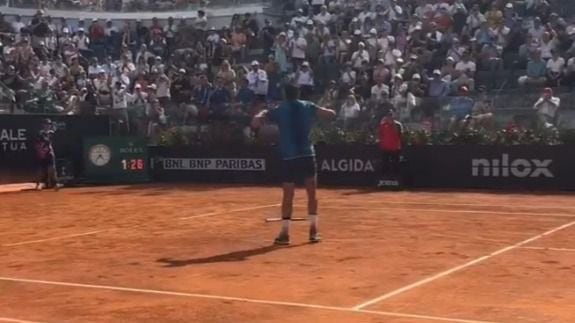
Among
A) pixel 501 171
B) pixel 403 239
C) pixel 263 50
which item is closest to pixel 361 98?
pixel 501 171

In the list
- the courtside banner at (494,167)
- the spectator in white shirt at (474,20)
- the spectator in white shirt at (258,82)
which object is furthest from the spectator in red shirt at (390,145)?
the spectator in white shirt at (474,20)

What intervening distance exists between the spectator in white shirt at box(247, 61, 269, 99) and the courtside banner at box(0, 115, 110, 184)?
15.6 ft

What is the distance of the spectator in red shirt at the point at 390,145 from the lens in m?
21.1

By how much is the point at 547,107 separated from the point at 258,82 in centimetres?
935

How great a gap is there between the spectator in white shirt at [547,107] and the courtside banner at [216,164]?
7.42m

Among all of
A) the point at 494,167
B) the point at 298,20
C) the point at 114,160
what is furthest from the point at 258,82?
the point at 494,167

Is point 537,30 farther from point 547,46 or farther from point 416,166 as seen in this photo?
point 416,166

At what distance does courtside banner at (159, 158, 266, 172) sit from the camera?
952 inches

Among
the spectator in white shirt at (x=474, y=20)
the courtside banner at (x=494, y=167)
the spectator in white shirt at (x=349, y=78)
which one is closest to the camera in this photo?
the courtside banner at (x=494, y=167)

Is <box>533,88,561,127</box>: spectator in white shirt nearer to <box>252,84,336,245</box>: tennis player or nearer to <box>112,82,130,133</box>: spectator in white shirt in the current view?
<box>252,84,336,245</box>: tennis player

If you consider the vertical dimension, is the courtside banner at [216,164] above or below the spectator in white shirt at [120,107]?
below

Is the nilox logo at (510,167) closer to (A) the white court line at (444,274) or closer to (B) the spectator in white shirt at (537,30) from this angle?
(B) the spectator in white shirt at (537,30)

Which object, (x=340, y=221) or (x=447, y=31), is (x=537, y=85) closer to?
(x=447, y=31)

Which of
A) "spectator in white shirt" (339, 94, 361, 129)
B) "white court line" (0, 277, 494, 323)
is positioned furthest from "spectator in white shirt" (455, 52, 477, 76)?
"white court line" (0, 277, 494, 323)
